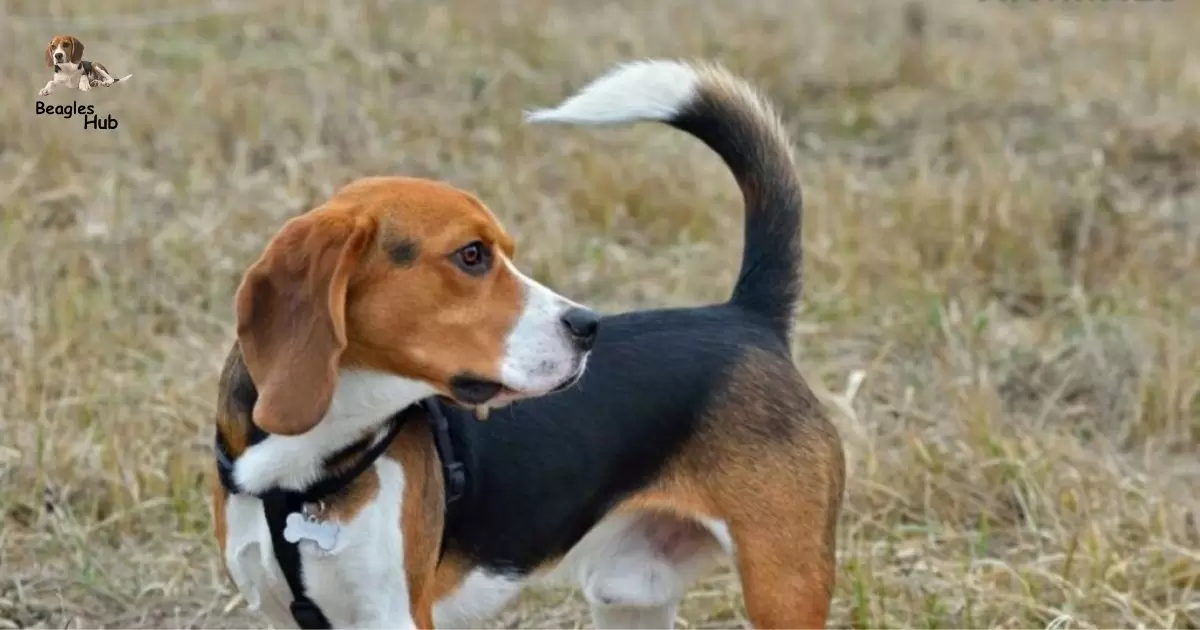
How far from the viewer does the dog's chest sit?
3.38 metres

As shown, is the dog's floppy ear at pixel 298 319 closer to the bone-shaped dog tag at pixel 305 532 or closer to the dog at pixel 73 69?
the bone-shaped dog tag at pixel 305 532

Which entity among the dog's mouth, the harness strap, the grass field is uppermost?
the dog's mouth

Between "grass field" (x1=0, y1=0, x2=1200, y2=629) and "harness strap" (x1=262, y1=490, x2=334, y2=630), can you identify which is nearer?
"harness strap" (x1=262, y1=490, x2=334, y2=630)

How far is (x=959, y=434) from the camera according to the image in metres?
5.62

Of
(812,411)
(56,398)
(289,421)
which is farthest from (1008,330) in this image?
(289,421)

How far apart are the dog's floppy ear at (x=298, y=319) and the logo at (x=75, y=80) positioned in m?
4.99

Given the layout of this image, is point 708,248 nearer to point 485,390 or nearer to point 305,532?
point 485,390

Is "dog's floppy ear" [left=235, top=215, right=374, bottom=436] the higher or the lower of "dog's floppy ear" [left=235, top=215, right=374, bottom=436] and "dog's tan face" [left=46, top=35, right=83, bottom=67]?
the higher

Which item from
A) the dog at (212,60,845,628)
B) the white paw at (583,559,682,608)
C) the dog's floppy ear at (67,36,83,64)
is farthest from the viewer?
the dog's floppy ear at (67,36,83,64)

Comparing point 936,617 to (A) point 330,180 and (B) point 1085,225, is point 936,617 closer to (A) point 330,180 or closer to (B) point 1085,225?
(B) point 1085,225

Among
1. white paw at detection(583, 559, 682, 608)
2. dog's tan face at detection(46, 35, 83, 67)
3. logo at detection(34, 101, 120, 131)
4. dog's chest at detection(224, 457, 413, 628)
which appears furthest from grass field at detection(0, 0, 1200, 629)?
dog's chest at detection(224, 457, 413, 628)

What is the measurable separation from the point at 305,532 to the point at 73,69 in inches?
224

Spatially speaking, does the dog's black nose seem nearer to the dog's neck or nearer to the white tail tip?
the dog's neck

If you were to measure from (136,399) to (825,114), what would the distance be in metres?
5.33
